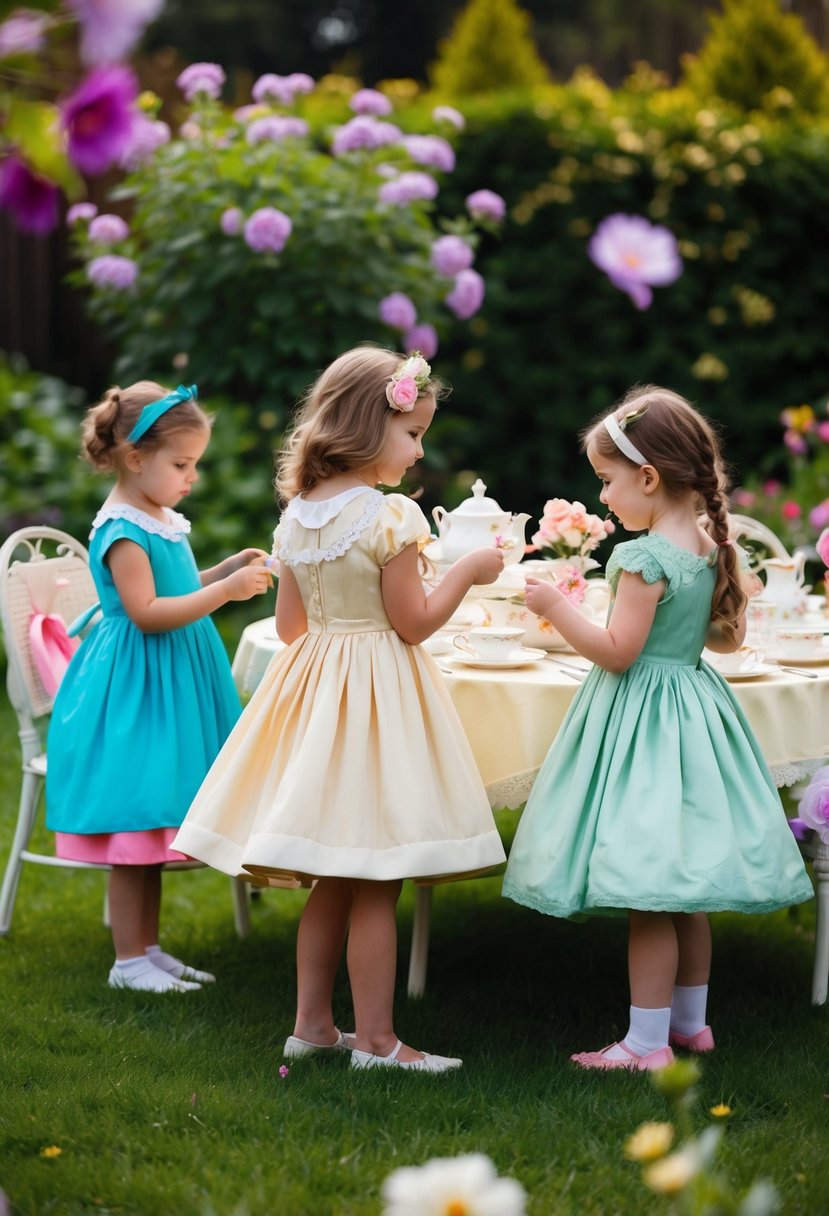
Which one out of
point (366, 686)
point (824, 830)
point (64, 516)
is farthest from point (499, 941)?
point (64, 516)

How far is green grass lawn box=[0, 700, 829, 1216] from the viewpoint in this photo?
2.37 m

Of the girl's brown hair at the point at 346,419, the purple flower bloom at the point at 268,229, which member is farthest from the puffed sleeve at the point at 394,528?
the purple flower bloom at the point at 268,229

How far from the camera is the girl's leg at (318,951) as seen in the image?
9.68 ft

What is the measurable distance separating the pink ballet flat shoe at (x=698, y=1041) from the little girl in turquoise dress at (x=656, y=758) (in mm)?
111

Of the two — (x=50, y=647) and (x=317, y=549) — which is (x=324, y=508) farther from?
(x=50, y=647)

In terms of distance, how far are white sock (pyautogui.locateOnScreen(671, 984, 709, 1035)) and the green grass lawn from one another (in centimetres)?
8

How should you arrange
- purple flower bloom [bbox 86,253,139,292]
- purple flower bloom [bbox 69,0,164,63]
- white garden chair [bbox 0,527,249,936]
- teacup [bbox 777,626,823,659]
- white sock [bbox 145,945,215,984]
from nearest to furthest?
purple flower bloom [bbox 69,0,164,63]
teacup [bbox 777,626,823,659]
white sock [bbox 145,945,215,984]
white garden chair [bbox 0,527,249,936]
purple flower bloom [bbox 86,253,139,292]

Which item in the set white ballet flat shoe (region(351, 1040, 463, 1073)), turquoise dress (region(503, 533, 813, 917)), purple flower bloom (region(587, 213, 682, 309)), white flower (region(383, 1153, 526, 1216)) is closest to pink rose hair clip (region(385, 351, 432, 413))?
turquoise dress (region(503, 533, 813, 917))

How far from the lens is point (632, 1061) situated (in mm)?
2865

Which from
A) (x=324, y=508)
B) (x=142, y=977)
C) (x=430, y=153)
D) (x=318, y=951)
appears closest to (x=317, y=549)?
(x=324, y=508)

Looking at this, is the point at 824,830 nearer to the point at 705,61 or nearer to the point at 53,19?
the point at 53,19

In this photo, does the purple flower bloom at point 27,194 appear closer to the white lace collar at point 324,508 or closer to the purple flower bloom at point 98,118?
the purple flower bloom at point 98,118

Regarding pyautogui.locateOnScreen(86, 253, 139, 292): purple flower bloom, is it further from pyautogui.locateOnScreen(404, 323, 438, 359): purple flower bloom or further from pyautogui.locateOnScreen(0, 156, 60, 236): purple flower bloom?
pyautogui.locateOnScreen(0, 156, 60, 236): purple flower bloom

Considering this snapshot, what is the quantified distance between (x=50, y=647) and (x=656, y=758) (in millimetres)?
1750
